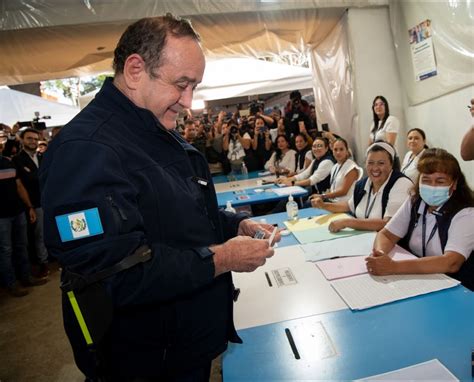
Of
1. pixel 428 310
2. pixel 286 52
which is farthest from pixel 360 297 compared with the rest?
pixel 286 52

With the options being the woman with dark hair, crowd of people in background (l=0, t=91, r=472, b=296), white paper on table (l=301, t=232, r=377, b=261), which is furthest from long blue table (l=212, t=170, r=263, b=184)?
white paper on table (l=301, t=232, r=377, b=261)

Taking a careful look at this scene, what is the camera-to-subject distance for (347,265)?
1623 millimetres

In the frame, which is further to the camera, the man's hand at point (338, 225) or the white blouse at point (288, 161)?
the white blouse at point (288, 161)

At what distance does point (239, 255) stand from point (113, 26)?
12.9 ft

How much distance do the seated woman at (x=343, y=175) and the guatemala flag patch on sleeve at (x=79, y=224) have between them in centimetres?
288

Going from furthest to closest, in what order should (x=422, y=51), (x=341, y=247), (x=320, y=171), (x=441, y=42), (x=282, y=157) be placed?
(x=282, y=157), (x=320, y=171), (x=422, y=51), (x=441, y=42), (x=341, y=247)

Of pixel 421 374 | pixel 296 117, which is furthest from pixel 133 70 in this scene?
pixel 296 117

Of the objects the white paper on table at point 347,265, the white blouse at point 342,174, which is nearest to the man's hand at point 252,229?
the white paper on table at point 347,265

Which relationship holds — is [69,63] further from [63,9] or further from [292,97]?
[292,97]

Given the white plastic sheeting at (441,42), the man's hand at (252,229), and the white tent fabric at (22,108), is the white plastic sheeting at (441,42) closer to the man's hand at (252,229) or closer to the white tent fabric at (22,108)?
the man's hand at (252,229)

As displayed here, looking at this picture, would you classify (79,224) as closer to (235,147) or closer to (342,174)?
(342,174)

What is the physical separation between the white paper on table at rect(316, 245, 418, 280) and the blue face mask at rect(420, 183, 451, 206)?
288 mm

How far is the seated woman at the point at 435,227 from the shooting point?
4.72 ft

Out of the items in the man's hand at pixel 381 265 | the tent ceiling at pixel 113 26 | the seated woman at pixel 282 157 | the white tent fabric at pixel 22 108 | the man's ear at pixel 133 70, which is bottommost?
the man's hand at pixel 381 265
